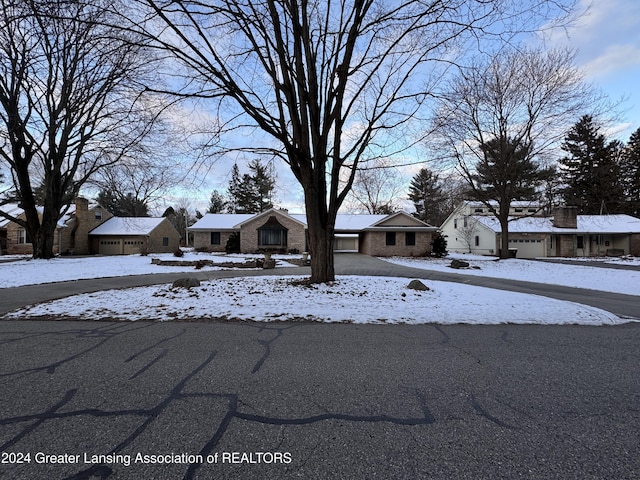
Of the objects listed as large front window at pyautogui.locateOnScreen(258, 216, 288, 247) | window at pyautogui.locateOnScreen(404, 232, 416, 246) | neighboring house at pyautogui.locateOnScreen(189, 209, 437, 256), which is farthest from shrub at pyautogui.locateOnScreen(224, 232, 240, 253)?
window at pyautogui.locateOnScreen(404, 232, 416, 246)

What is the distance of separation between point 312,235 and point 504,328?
221 inches

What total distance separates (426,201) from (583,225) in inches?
896

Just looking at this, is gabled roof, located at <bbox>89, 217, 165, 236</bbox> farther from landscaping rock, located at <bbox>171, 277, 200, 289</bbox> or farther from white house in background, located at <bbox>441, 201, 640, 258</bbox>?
white house in background, located at <bbox>441, 201, 640, 258</bbox>

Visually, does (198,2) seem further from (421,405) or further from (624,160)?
(624,160)

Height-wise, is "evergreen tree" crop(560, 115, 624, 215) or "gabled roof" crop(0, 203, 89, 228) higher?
"evergreen tree" crop(560, 115, 624, 215)

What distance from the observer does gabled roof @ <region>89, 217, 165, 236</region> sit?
3306cm

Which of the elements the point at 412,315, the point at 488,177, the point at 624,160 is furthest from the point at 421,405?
the point at 624,160

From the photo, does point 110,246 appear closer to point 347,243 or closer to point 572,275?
point 347,243

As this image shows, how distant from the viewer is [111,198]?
50938 mm

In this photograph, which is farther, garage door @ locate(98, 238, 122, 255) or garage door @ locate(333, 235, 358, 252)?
garage door @ locate(333, 235, 358, 252)

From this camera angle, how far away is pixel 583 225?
31.6m

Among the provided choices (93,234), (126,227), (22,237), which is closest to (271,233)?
(126,227)

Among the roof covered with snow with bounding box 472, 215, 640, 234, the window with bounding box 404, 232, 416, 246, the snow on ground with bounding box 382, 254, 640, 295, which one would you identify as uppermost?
the roof covered with snow with bounding box 472, 215, 640, 234

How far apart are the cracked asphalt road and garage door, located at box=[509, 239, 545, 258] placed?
30.1 metres
